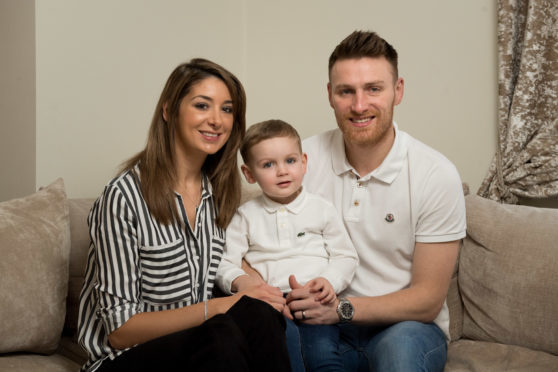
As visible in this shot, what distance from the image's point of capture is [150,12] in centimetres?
272

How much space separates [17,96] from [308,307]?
161 centimetres

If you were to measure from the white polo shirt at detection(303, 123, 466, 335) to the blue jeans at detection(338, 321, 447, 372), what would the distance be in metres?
0.13

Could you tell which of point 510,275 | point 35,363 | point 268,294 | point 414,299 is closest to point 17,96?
point 35,363

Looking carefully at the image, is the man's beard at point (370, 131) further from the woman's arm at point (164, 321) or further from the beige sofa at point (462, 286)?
the woman's arm at point (164, 321)

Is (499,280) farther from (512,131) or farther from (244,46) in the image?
(244,46)

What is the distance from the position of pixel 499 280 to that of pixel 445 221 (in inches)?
16.5

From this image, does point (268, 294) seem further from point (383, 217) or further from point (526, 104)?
point (526, 104)

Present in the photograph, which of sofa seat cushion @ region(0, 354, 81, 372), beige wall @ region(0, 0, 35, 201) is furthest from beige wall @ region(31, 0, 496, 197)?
sofa seat cushion @ region(0, 354, 81, 372)

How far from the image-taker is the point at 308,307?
164 cm

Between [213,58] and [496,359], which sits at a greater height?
[213,58]

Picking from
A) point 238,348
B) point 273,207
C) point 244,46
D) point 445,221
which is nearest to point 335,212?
point 273,207

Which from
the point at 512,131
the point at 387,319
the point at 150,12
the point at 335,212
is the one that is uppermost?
the point at 150,12

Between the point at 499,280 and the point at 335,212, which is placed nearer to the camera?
the point at 335,212

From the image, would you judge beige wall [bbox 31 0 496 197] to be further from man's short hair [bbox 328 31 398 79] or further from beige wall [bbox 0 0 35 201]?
man's short hair [bbox 328 31 398 79]
